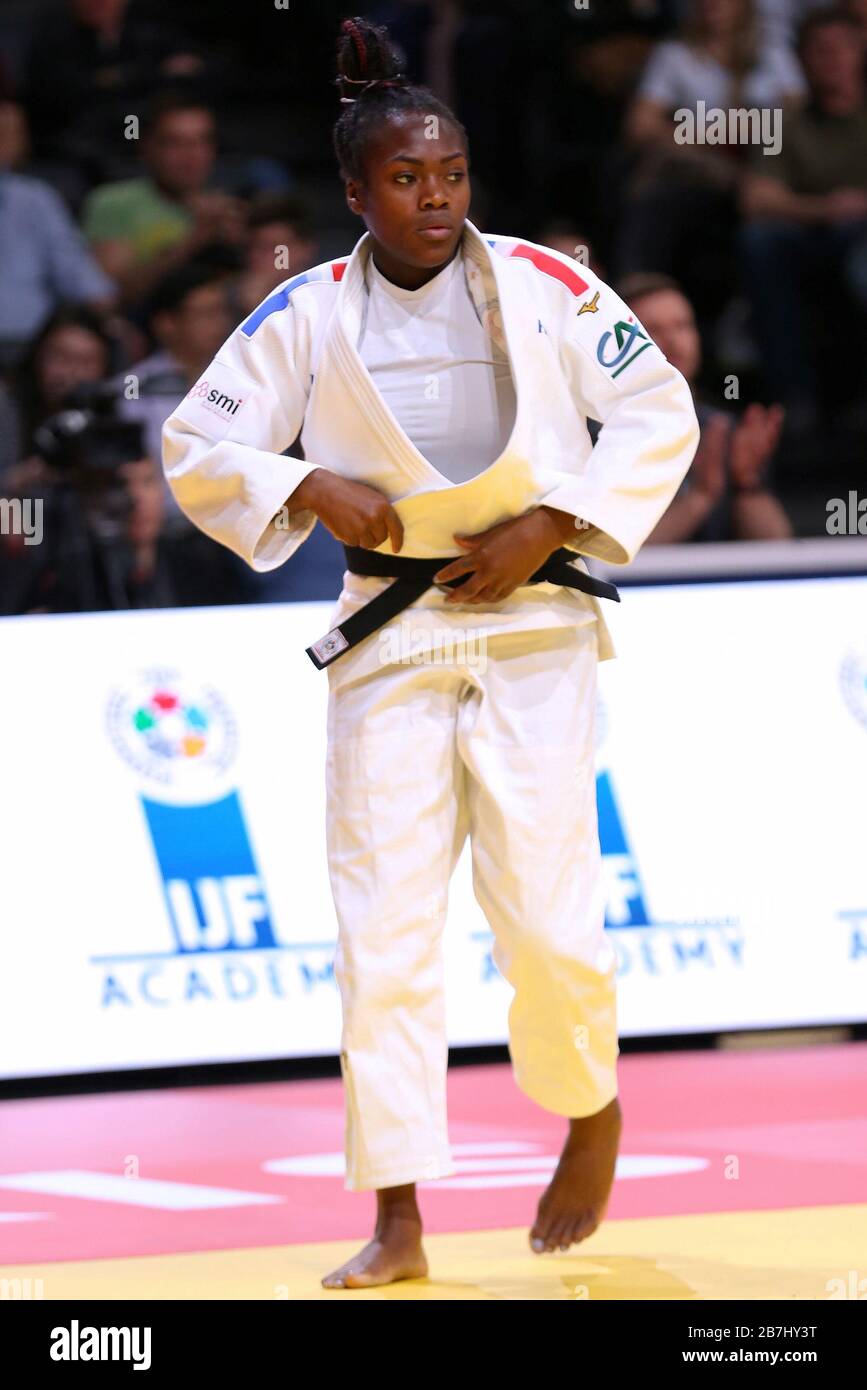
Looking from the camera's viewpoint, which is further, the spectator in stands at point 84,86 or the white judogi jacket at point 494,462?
the spectator in stands at point 84,86

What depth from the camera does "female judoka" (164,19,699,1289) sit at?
3297 mm

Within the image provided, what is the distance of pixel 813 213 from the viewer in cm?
746

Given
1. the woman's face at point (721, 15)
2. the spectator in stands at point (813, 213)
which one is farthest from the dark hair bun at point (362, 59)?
the woman's face at point (721, 15)

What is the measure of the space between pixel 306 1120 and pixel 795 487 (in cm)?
373

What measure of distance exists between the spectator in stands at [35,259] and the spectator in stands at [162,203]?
103mm

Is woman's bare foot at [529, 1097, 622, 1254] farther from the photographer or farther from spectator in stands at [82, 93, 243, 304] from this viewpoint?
spectator in stands at [82, 93, 243, 304]

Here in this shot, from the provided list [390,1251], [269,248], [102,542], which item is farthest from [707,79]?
[390,1251]

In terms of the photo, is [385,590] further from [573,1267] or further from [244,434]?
[573,1267]

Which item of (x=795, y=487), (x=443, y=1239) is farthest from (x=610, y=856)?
(x=795, y=487)

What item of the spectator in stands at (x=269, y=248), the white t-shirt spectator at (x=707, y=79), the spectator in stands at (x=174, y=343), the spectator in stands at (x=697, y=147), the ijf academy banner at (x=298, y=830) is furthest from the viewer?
the white t-shirt spectator at (x=707, y=79)

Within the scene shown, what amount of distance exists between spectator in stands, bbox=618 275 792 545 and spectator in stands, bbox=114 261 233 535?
1351mm

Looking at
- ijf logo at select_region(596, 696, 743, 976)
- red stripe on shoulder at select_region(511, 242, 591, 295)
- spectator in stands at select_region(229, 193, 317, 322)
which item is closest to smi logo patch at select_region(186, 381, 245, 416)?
red stripe on shoulder at select_region(511, 242, 591, 295)

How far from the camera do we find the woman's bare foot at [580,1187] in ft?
11.4

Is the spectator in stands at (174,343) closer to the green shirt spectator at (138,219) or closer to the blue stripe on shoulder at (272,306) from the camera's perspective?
the green shirt spectator at (138,219)
